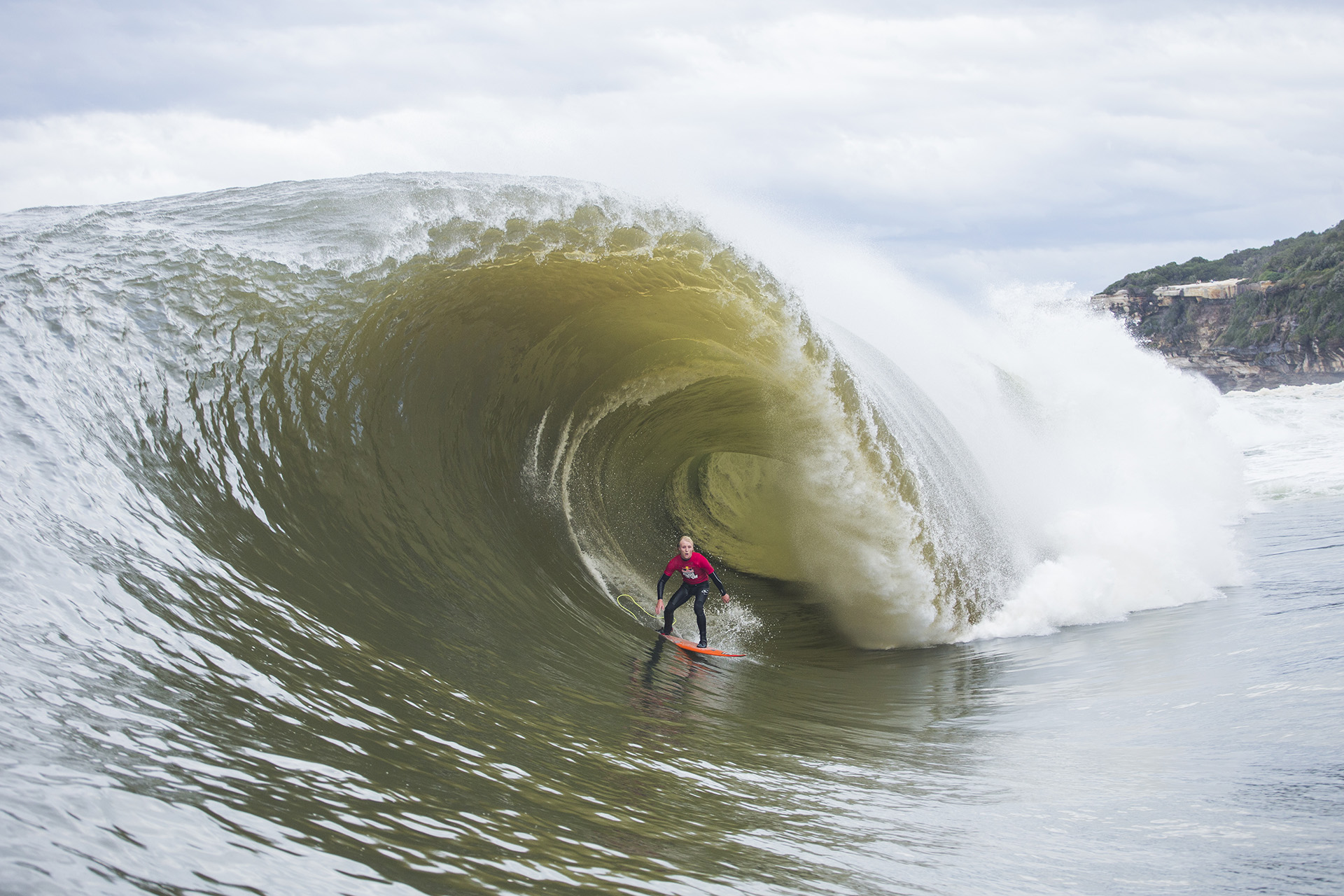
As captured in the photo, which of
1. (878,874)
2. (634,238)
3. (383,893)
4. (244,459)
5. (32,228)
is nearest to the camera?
(383,893)

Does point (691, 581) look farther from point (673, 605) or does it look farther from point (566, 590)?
point (566, 590)

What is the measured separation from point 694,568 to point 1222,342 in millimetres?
60795

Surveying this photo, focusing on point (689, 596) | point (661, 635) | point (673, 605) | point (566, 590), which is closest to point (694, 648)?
point (661, 635)

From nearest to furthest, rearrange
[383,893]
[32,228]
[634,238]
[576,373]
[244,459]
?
1. [383,893]
2. [244,459]
3. [32,228]
4. [634,238]
5. [576,373]

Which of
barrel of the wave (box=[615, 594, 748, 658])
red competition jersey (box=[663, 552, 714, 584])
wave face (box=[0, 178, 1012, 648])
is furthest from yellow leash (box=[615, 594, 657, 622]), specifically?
red competition jersey (box=[663, 552, 714, 584])

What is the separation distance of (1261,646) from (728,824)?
168 inches

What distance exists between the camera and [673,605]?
7.11 meters

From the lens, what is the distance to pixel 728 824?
9.84 ft

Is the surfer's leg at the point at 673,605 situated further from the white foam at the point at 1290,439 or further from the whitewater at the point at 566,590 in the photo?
the white foam at the point at 1290,439

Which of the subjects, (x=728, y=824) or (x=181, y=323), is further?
(x=181, y=323)

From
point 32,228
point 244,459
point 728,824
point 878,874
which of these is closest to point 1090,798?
point 878,874

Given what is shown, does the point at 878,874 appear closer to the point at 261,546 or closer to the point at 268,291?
the point at 261,546

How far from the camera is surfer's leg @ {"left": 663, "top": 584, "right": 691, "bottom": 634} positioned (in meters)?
7.03

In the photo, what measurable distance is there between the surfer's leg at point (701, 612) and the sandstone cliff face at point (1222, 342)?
178 ft
